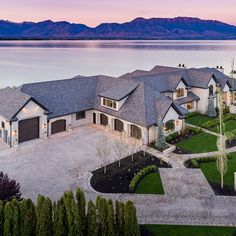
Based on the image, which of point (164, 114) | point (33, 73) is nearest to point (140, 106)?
point (164, 114)

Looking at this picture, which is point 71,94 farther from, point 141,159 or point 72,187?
point 72,187

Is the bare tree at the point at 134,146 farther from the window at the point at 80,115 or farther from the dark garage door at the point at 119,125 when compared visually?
the window at the point at 80,115

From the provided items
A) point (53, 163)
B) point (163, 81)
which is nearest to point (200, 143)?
point (163, 81)

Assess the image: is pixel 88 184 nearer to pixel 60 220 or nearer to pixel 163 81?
pixel 60 220

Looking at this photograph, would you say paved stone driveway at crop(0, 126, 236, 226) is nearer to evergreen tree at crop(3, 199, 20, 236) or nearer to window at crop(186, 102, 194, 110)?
evergreen tree at crop(3, 199, 20, 236)

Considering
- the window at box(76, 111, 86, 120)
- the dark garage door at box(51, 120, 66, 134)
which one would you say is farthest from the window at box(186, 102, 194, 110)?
the dark garage door at box(51, 120, 66, 134)
